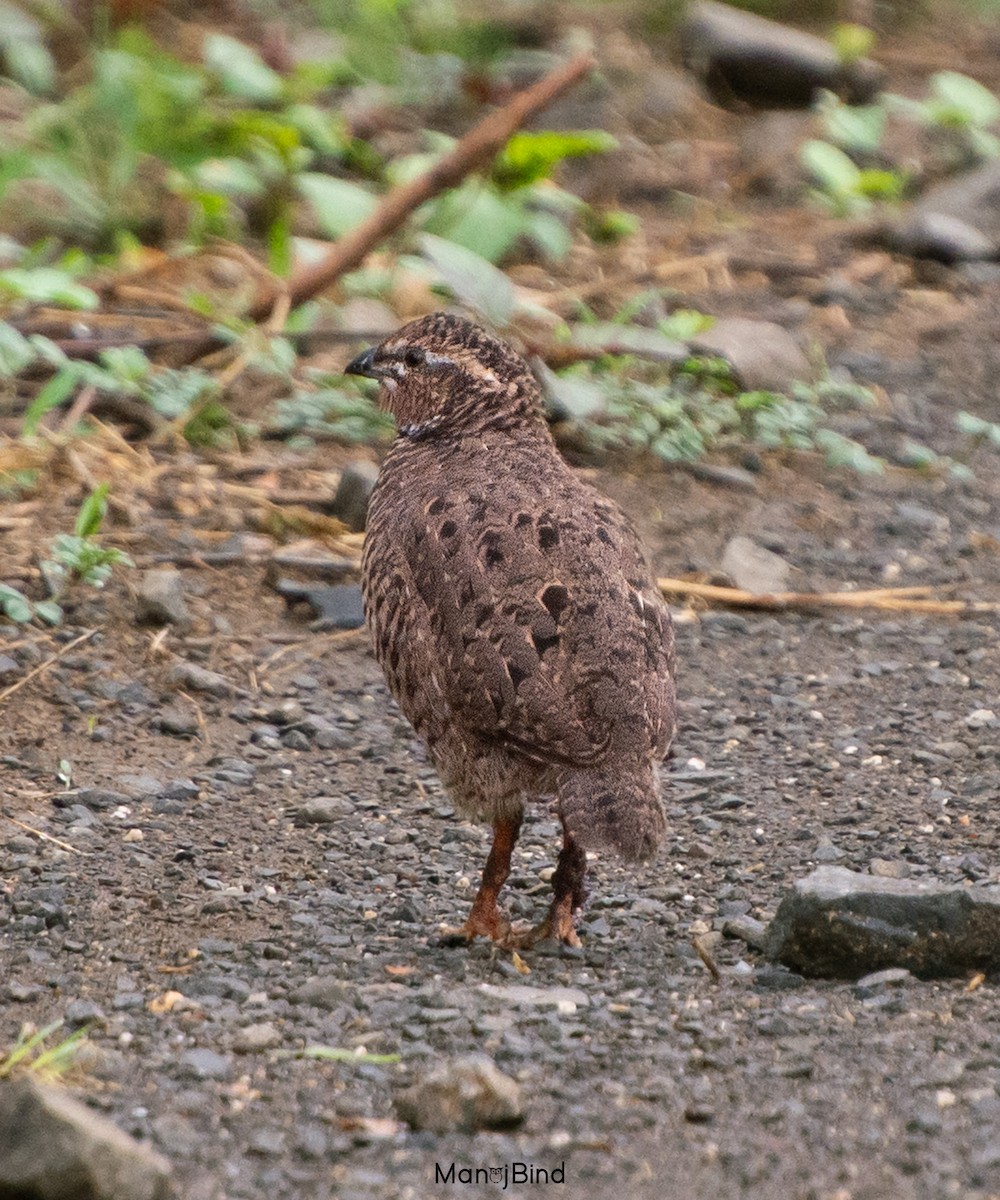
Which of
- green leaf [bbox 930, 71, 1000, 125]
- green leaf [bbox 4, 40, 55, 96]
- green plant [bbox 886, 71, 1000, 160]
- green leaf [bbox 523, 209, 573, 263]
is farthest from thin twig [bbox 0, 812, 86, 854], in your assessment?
green leaf [bbox 930, 71, 1000, 125]

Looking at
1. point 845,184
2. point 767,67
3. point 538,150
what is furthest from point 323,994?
point 767,67

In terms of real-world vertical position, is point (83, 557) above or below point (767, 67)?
below

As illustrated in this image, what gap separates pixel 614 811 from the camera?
12.3ft

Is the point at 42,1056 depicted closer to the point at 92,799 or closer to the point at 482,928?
the point at 482,928

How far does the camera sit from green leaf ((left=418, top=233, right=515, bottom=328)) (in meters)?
6.86

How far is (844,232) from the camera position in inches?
380

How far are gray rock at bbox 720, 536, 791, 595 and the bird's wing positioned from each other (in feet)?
6.74

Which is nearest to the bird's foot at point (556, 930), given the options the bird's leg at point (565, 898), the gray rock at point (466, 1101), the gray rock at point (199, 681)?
the bird's leg at point (565, 898)

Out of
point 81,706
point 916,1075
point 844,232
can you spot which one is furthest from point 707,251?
point 916,1075

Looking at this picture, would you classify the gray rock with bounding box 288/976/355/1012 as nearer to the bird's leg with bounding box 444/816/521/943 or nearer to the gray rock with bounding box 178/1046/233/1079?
the gray rock with bounding box 178/1046/233/1079

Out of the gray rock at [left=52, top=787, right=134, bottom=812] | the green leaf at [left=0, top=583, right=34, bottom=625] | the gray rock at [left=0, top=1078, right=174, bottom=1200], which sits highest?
the gray rock at [left=0, top=1078, right=174, bottom=1200]

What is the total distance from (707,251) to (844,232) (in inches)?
33.4

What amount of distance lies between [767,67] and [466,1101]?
9273 mm

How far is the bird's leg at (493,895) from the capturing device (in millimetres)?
4148
